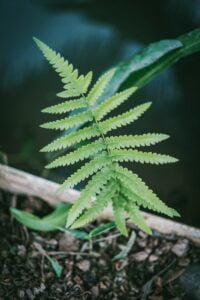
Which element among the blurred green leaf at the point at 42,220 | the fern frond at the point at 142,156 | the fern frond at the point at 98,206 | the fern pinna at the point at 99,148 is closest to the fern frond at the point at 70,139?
the fern pinna at the point at 99,148

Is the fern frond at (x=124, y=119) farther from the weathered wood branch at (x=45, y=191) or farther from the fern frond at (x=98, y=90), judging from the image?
the weathered wood branch at (x=45, y=191)

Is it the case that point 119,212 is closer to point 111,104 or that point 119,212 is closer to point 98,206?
point 98,206

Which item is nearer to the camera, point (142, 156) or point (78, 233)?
point (142, 156)

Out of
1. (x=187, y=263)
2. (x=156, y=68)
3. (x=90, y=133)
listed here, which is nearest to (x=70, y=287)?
(x=187, y=263)

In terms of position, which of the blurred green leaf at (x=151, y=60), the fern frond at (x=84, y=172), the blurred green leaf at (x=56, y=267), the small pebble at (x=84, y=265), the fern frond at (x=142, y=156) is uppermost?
the blurred green leaf at (x=151, y=60)

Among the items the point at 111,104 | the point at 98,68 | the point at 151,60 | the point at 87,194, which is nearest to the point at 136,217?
the point at 87,194

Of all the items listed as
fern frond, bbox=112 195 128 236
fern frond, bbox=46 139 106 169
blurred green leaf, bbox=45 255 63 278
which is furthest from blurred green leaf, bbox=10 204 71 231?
fern frond, bbox=46 139 106 169
